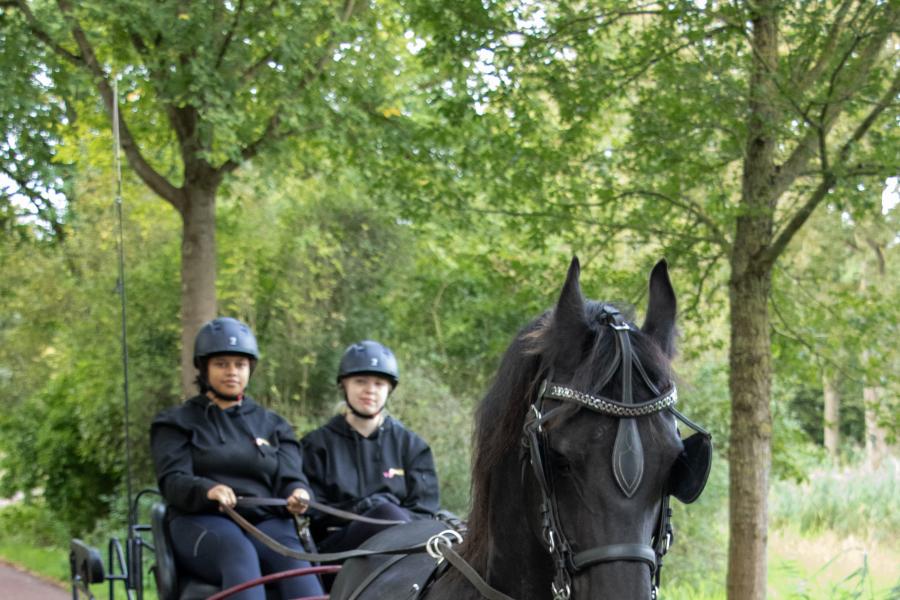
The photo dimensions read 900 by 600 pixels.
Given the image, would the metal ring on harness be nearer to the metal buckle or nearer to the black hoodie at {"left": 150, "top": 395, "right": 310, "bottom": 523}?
the metal buckle

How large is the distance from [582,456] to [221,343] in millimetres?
3383

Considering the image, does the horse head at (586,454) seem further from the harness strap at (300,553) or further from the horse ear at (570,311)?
the harness strap at (300,553)

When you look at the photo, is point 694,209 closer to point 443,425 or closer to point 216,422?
point 216,422

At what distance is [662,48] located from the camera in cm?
755

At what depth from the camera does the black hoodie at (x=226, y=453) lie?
544 centimetres

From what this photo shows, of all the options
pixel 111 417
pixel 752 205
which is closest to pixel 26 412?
pixel 111 417

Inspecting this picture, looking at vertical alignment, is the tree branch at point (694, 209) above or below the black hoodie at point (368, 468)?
above

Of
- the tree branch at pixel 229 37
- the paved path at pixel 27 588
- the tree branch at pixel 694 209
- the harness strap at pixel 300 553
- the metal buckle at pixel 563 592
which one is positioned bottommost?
the paved path at pixel 27 588

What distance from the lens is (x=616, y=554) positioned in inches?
103

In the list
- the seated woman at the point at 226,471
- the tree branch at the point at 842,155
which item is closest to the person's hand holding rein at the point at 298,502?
the seated woman at the point at 226,471

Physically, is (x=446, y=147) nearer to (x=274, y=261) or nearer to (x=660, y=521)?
(x=274, y=261)

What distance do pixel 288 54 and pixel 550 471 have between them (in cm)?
701

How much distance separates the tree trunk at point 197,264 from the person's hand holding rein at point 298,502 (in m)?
5.71

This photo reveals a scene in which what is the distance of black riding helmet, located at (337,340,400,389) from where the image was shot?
5871 mm
